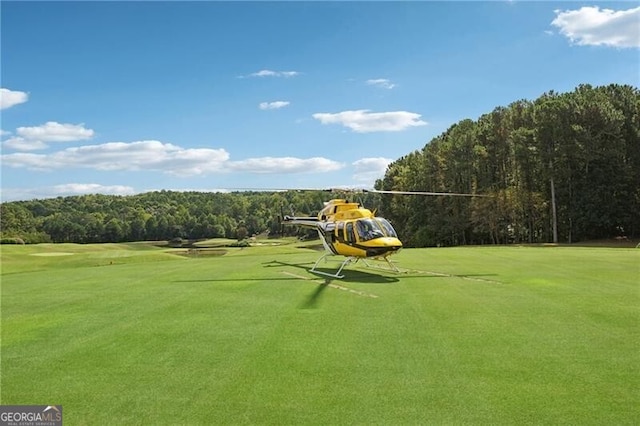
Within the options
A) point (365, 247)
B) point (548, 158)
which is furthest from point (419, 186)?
point (365, 247)

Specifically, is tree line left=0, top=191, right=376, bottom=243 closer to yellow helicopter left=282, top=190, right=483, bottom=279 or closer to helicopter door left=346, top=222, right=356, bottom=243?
yellow helicopter left=282, top=190, right=483, bottom=279

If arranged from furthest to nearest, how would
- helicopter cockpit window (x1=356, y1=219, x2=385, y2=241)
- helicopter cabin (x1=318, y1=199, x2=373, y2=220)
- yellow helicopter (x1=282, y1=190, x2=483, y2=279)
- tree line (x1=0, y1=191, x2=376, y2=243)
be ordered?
tree line (x1=0, y1=191, x2=376, y2=243) < helicopter cabin (x1=318, y1=199, x2=373, y2=220) < helicopter cockpit window (x1=356, y1=219, x2=385, y2=241) < yellow helicopter (x1=282, y1=190, x2=483, y2=279)

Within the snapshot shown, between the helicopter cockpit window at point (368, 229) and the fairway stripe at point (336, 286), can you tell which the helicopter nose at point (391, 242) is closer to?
the helicopter cockpit window at point (368, 229)

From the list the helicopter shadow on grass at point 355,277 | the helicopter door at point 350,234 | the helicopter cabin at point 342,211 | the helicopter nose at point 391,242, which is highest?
the helicopter cabin at point 342,211

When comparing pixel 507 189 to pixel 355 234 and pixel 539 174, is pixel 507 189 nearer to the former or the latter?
pixel 539 174

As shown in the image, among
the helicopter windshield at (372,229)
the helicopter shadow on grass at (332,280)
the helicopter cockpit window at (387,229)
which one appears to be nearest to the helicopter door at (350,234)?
the helicopter windshield at (372,229)

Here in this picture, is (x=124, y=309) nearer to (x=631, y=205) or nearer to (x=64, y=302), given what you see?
(x=64, y=302)

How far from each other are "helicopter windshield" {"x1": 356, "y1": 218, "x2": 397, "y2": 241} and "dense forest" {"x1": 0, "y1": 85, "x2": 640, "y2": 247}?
12297mm

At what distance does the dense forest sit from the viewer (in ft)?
144

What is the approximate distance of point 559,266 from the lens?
749 inches

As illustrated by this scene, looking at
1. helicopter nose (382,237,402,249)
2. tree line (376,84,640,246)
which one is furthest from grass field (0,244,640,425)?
tree line (376,84,640,246)

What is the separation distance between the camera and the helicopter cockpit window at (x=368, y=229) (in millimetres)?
17047

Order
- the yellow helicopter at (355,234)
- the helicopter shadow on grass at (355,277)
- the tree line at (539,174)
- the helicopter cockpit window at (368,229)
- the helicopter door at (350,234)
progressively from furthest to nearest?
1. the tree line at (539,174)
2. the helicopter door at (350,234)
3. the helicopter cockpit window at (368,229)
4. the yellow helicopter at (355,234)
5. the helicopter shadow on grass at (355,277)

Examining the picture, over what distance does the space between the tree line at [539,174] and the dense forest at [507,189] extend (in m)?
0.10
